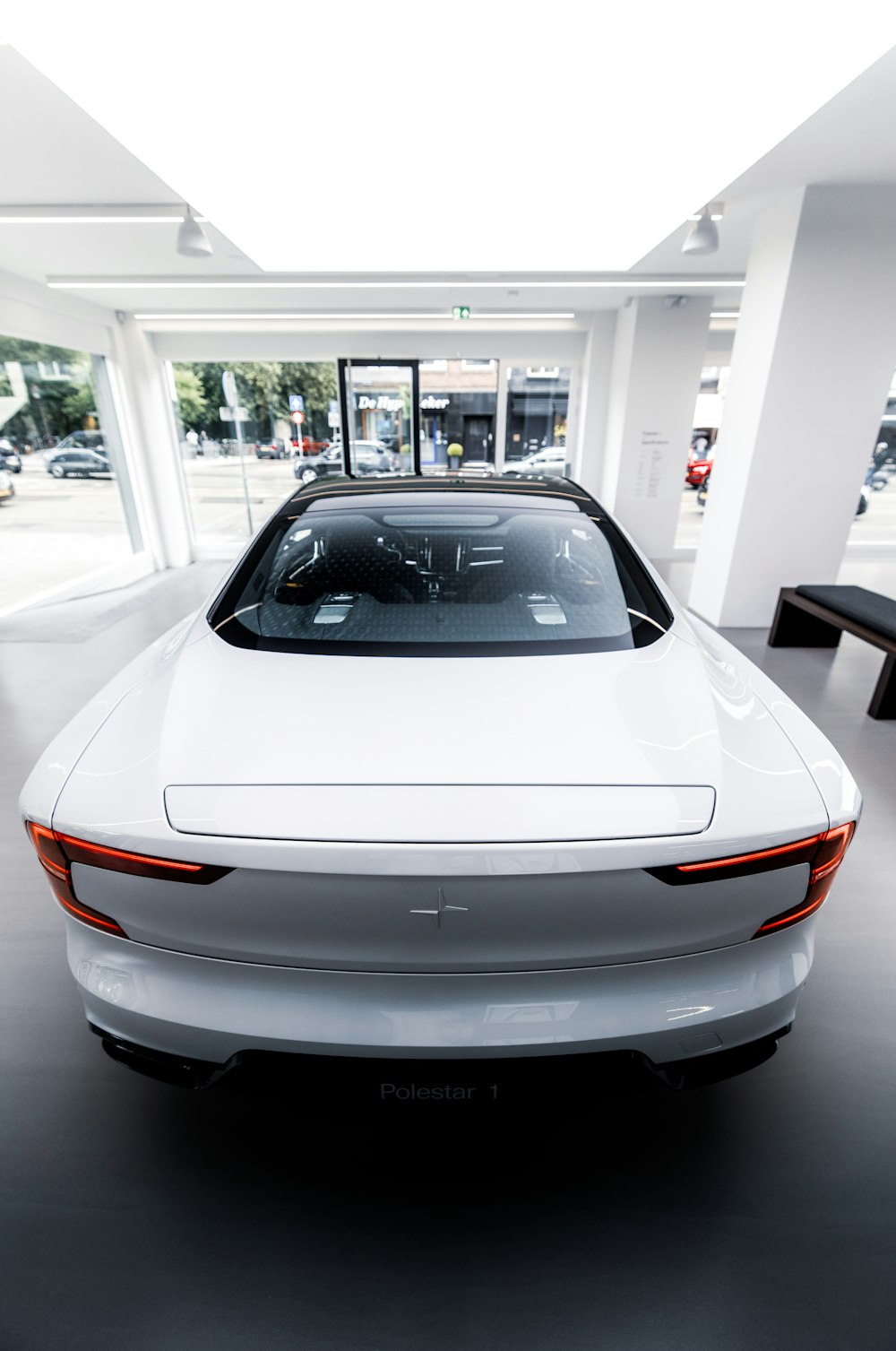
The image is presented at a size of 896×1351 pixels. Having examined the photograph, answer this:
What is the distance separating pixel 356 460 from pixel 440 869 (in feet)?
26.8

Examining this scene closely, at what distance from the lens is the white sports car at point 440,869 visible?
2.86 ft

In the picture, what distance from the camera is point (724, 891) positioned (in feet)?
3.00

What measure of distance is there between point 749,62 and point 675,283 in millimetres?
3271

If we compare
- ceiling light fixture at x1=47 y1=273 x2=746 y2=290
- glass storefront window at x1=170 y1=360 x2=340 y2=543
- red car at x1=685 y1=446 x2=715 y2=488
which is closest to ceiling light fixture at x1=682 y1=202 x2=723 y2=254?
ceiling light fixture at x1=47 y1=273 x2=746 y2=290

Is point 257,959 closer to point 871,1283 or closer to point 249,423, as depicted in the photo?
point 871,1283

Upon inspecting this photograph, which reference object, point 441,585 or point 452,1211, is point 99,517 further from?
point 452,1211

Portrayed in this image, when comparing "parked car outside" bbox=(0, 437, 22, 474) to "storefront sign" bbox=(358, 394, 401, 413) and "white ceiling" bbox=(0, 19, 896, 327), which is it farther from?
"storefront sign" bbox=(358, 394, 401, 413)

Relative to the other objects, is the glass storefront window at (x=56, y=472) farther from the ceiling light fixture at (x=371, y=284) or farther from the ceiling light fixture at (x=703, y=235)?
the ceiling light fixture at (x=703, y=235)

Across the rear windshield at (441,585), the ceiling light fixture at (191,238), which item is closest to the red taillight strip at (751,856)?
the rear windshield at (441,585)

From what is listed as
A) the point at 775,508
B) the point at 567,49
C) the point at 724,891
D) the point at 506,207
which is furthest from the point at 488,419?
the point at 724,891

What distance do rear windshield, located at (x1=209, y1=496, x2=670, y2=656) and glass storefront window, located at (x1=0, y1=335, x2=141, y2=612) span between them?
521 centimetres

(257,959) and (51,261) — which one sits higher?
(51,261)

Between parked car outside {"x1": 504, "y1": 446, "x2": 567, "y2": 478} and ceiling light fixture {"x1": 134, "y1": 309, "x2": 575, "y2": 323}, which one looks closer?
ceiling light fixture {"x1": 134, "y1": 309, "x2": 575, "y2": 323}

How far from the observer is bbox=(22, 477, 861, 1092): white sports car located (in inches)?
34.4
